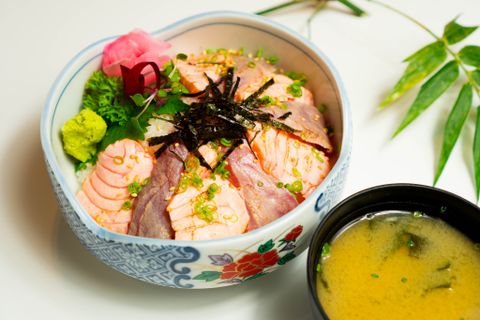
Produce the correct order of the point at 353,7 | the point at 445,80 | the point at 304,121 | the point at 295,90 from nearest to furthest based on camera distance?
the point at 304,121 → the point at 295,90 → the point at 445,80 → the point at 353,7

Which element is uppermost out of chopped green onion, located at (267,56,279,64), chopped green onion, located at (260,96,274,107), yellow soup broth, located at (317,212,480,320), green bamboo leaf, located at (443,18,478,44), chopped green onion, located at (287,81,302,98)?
chopped green onion, located at (267,56,279,64)

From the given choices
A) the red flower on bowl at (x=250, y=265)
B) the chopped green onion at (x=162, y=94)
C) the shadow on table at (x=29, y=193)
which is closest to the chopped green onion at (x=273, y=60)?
the chopped green onion at (x=162, y=94)

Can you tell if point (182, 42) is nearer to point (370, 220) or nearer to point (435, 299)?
point (370, 220)

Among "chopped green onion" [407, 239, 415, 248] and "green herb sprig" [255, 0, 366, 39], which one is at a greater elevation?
"green herb sprig" [255, 0, 366, 39]

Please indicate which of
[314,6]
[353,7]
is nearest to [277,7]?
[314,6]

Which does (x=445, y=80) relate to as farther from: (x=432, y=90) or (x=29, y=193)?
(x=29, y=193)

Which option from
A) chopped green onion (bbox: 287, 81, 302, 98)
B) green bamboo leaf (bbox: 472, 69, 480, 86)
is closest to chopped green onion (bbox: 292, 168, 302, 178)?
chopped green onion (bbox: 287, 81, 302, 98)

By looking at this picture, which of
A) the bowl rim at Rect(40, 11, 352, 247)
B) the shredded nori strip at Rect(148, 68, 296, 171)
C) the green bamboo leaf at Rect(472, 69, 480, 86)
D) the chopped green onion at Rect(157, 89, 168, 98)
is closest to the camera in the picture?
the bowl rim at Rect(40, 11, 352, 247)

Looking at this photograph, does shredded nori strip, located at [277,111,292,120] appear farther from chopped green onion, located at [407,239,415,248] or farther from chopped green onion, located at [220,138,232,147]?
chopped green onion, located at [407,239,415,248]
